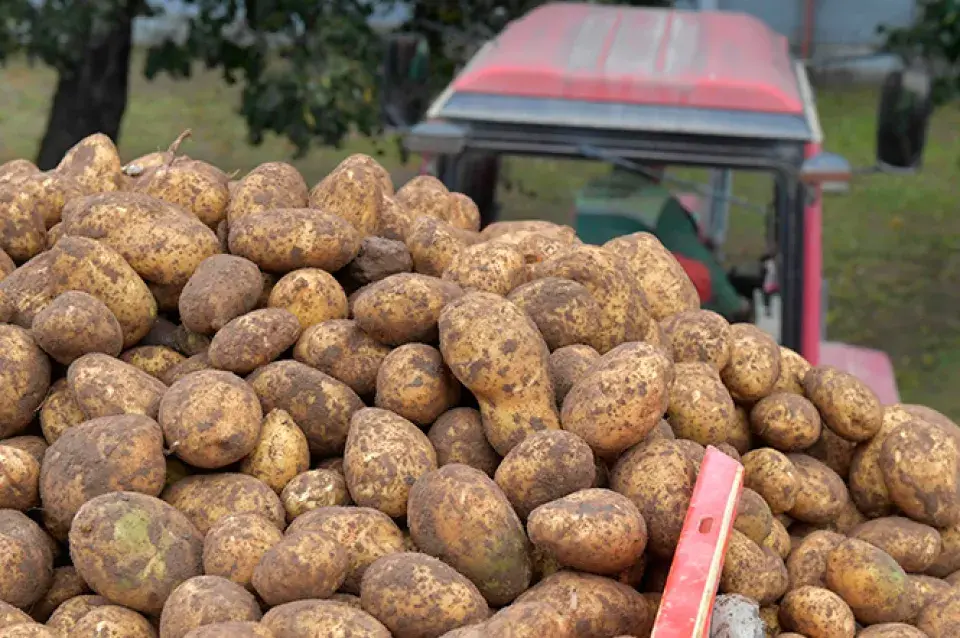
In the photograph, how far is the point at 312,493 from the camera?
1766 mm

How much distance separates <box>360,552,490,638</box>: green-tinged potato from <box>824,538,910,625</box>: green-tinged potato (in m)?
A: 0.54

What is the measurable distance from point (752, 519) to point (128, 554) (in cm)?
84

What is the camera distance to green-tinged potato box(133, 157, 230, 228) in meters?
2.20

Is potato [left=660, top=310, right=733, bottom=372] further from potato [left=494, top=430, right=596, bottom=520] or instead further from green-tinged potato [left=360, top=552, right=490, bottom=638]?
green-tinged potato [left=360, top=552, right=490, bottom=638]

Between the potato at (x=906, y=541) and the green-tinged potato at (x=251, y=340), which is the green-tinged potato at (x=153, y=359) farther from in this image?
the potato at (x=906, y=541)

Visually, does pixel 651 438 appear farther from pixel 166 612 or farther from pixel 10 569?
pixel 10 569

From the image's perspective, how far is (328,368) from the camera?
195 centimetres

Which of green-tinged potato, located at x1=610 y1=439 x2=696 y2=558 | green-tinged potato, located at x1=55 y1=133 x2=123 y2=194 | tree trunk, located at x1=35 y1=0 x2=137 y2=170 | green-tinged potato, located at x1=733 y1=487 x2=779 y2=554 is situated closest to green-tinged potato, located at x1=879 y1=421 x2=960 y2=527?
green-tinged potato, located at x1=733 y1=487 x2=779 y2=554

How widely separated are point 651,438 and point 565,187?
819 centimetres

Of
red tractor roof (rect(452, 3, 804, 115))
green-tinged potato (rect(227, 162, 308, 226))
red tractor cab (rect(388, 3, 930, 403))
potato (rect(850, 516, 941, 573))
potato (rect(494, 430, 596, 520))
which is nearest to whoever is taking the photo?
potato (rect(494, 430, 596, 520))

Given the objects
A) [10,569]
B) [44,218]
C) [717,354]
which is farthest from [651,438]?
[44,218]

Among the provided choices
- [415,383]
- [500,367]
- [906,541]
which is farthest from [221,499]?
[906,541]

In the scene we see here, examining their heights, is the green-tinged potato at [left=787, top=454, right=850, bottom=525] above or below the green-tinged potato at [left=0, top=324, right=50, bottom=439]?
below

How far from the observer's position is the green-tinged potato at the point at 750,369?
2008mm
